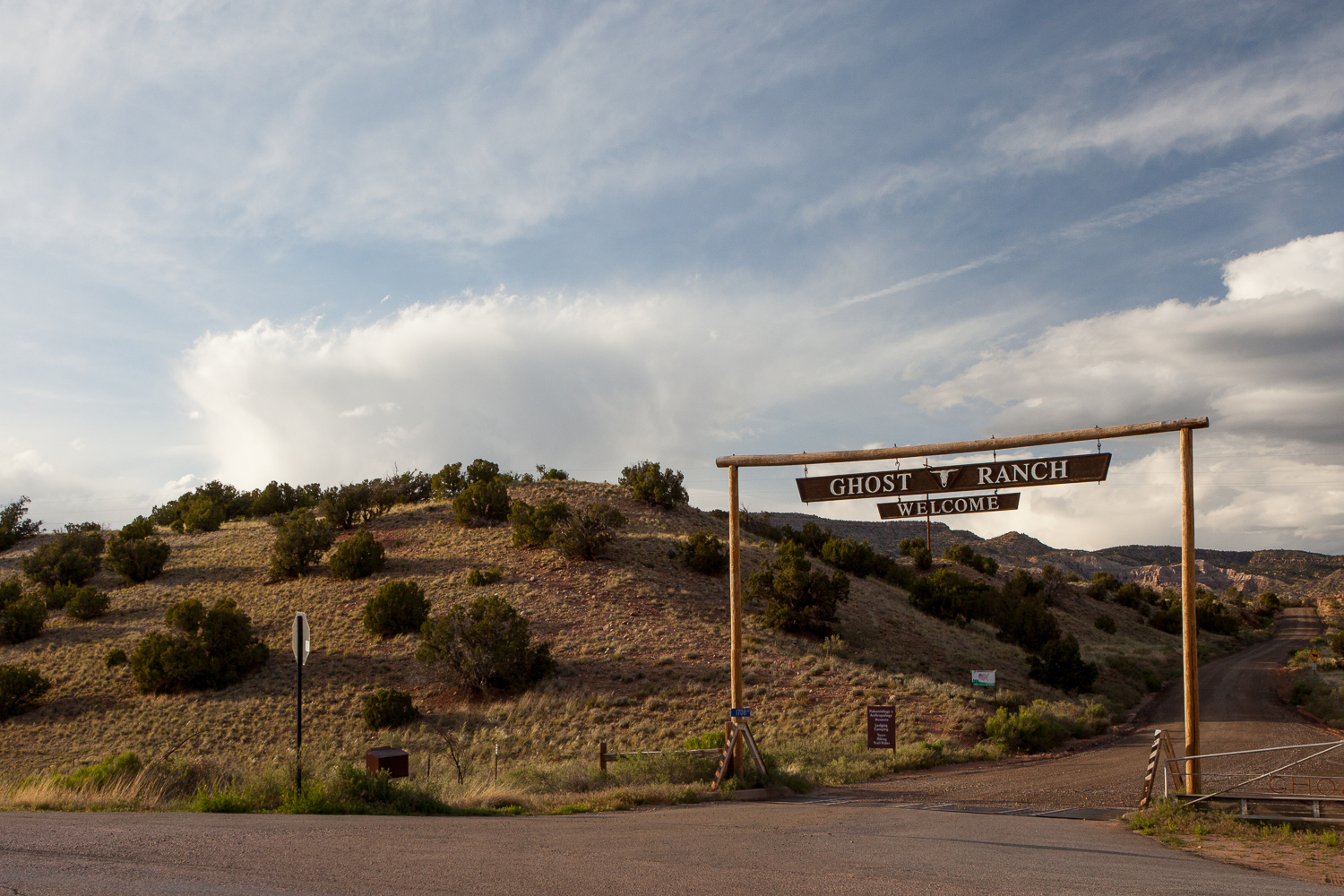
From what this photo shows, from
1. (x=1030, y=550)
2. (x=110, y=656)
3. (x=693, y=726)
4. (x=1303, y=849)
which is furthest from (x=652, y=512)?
(x=1030, y=550)

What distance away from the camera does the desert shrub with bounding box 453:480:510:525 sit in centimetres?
4094

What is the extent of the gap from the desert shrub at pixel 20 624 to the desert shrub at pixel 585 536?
22.0m

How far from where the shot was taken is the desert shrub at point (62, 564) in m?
39.6

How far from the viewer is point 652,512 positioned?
44.2 metres

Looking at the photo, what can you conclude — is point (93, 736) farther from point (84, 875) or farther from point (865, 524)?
point (865, 524)

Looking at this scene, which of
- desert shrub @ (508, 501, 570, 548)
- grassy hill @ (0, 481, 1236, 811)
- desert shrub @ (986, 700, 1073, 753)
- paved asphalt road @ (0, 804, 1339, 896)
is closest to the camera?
paved asphalt road @ (0, 804, 1339, 896)

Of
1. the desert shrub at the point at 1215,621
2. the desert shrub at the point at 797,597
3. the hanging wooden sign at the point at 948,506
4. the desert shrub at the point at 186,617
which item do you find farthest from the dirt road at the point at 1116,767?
the desert shrub at the point at 1215,621

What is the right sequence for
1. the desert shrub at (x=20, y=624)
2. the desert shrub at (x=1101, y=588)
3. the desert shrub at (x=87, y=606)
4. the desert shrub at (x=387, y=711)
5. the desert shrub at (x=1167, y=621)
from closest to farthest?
1. the desert shrub at (x=387, y=711)
2. the desert shrub at (x=20, y=624)
3. the desert shrub at (x=87, y=606)
4. the desert shrub at (x=1167, y=621)
5. the desert shrub at (x=1101, y=588)

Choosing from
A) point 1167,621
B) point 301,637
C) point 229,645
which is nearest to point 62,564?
point 229,645

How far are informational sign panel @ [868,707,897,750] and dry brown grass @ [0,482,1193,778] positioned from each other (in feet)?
5.10

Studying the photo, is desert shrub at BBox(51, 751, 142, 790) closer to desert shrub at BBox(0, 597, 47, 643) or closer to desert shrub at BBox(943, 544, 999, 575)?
desert shrub at BBox(0, 597, 47, 643)

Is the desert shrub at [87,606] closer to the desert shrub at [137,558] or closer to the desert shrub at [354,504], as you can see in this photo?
the desert shrub at [137,558]

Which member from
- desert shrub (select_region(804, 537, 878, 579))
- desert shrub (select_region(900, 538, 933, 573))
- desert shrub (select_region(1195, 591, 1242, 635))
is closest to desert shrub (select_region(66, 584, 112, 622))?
desert shrub (select_region(804, 537, 878, 579))

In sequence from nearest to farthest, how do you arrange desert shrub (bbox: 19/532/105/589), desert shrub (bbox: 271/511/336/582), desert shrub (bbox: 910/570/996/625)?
desert shrub (bbox: 271/511/336/582)
desert shrub (bbox: 910/570/996/625)
desert shrub (bbox: 19/532/105/589)
